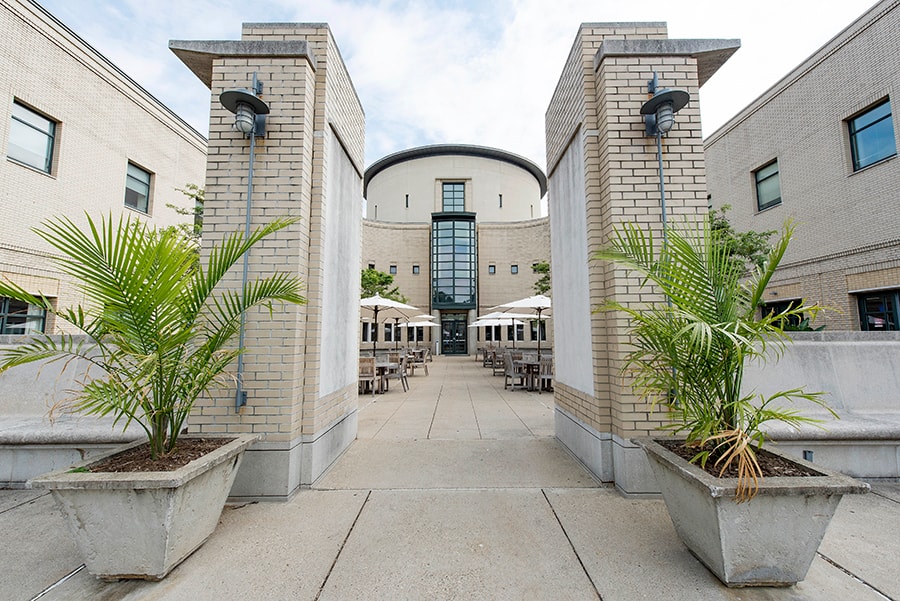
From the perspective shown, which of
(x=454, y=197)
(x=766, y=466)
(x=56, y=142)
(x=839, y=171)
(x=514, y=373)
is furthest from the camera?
(x=454, y=197)

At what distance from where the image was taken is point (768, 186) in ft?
51.3

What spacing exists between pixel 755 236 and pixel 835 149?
4.10m

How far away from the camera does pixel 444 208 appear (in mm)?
35562

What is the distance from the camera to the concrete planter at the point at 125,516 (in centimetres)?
219

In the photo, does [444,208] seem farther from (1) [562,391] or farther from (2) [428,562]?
(2) [428,562]

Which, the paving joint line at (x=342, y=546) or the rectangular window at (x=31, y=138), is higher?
the rectangular window at (x=31, y=138)

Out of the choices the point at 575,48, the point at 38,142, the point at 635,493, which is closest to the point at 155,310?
the point at 635,493

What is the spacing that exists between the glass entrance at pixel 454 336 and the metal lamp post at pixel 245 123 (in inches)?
1088

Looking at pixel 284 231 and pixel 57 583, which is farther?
pixel 284 231

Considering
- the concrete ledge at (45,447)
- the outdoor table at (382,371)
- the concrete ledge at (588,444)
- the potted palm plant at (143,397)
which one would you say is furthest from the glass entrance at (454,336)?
the potted palm plant at (143,397)

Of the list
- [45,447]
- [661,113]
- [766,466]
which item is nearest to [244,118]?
[45,447]

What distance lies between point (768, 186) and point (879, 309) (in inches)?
251

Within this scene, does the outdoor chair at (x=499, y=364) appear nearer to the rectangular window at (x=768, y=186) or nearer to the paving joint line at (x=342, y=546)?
the paving joint line at (x=342, y=546)

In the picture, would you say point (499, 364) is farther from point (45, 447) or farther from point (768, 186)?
point (45, 447)
